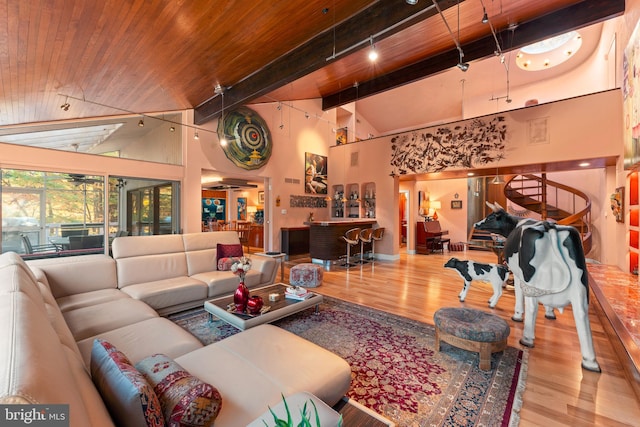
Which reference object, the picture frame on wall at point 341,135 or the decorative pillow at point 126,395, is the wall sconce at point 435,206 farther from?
the decorative pillow at point 126,395

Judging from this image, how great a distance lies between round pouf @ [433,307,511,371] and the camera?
7.35ft

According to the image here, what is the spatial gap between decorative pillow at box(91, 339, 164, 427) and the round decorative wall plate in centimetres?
586

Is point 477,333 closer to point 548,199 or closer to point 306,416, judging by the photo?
point 306,416

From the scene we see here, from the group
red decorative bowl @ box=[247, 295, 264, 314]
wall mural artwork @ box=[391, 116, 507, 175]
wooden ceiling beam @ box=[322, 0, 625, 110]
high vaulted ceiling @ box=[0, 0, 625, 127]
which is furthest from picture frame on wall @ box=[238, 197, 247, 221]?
red decorative bowl @ box=[247, 295, 264, 314]

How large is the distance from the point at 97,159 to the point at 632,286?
8.30 metres

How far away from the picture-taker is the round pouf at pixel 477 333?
2.24 m

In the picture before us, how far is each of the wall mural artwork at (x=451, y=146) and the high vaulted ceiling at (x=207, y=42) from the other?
143 cm

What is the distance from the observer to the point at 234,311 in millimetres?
2771

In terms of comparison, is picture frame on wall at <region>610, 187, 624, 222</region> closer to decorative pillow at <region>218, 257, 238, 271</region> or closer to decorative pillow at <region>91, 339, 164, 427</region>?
A: decorative pillow at <region>218, 257, 238, 271</region>

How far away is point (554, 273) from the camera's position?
2.38 metres

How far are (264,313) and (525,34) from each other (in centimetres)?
593

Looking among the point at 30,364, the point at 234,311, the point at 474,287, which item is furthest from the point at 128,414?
the point at 474,287

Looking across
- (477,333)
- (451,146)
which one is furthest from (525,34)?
(477,333)

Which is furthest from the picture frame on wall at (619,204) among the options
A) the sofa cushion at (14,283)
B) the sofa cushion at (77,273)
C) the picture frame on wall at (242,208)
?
the picture frame on wall at (242,208)
